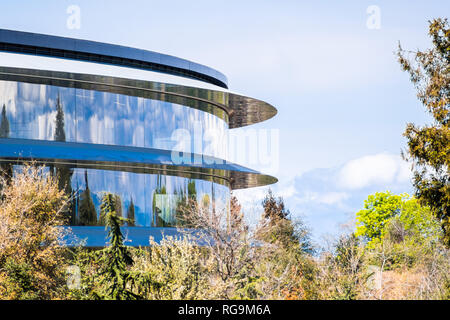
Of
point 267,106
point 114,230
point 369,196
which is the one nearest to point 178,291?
point 114,230

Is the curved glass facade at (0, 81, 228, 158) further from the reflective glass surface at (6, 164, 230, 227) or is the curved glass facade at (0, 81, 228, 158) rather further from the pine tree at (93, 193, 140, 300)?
the pine tree at (93, 193, 140, 300)

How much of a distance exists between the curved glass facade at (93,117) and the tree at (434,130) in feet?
43.8

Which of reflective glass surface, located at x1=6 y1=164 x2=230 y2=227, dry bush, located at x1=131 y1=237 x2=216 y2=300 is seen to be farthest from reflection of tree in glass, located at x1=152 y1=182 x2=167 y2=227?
dry bush, located at x1=131 y1=237 x2=216 y2=300

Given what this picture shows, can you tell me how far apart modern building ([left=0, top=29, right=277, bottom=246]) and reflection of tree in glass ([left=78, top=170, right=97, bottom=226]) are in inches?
2.0

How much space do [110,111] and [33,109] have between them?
4.03 metres

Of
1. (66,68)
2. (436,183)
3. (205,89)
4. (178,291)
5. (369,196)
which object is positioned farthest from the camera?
(369,196)

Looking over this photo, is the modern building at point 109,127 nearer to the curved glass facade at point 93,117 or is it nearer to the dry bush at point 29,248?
the curved glass facade at point 93,117

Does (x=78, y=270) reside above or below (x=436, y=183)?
below

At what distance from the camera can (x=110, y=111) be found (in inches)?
1312

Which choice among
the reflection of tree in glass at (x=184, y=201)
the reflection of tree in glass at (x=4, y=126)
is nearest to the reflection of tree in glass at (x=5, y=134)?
the reflection of tree in glass at (x=4, y=126)

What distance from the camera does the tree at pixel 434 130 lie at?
27.3 metres
